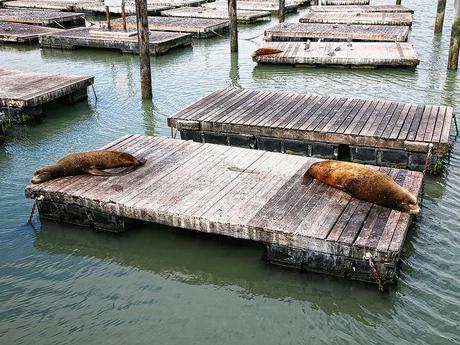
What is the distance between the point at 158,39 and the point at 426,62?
9.23 meters

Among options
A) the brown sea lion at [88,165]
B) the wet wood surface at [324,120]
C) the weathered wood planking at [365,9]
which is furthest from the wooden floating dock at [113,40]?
the brown sea lion at [88,165]

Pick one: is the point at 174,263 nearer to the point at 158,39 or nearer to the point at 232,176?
the point at 232,176

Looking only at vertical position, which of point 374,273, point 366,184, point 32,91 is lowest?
point 374,273

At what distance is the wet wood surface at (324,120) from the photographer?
28.8 feet

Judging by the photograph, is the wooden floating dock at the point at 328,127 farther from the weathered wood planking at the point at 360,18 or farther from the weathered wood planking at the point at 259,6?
the weathered wood planking at the point at 259,6

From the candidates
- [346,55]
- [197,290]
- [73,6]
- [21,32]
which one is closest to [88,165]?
[197,290]

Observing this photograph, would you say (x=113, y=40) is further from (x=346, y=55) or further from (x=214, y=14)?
(x=346, y=55)

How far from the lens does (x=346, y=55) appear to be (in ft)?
52.7

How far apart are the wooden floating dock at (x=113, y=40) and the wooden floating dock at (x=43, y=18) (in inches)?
165

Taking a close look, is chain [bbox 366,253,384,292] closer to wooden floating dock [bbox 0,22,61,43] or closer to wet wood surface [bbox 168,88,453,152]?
wet wood surface [bbox 168,88,453,152]

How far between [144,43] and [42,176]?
618 cm

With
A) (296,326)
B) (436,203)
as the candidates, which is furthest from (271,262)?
(436,203)

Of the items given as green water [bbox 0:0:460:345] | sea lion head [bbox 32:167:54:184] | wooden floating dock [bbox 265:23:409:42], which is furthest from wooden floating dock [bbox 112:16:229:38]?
sea lion head [bbox 32:167:54:184]

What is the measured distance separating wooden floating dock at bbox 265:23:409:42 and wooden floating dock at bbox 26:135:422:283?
12503 millimetres
